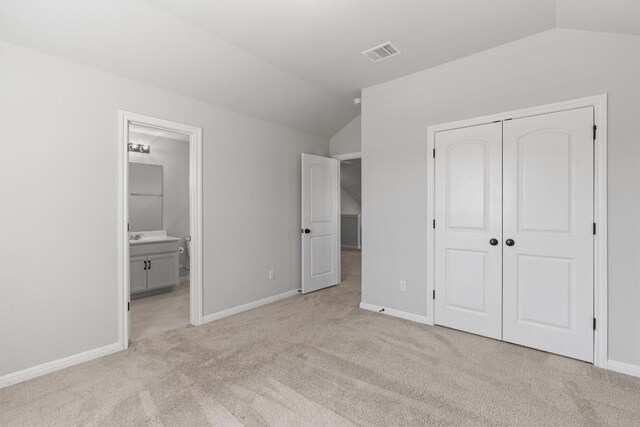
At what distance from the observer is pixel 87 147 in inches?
102

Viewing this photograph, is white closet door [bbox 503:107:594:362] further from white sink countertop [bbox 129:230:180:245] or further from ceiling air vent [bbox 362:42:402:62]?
white sink countertop [bbox 129:230:180:245]

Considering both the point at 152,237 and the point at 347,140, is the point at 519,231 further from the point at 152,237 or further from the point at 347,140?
the point at 152,237

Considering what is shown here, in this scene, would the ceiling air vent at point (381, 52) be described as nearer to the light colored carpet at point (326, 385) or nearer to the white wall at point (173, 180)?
the light colored carpet at point (326, 385)

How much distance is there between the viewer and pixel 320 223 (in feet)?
15.7

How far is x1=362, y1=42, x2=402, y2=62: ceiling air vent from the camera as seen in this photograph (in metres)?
2.89

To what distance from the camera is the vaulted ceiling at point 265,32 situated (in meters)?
2.21

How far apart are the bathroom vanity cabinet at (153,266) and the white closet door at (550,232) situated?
4269 mm

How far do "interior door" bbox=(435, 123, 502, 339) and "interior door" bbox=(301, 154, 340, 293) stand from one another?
189 cm

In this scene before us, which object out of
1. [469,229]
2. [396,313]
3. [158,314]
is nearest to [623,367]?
[469,229]

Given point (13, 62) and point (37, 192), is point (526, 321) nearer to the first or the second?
point (37, 192)

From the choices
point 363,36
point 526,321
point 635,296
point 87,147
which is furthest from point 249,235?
point 635,296

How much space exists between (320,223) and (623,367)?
3454 millimetres

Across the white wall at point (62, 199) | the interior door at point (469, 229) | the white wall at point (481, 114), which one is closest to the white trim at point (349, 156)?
the white wall at point (481, 114)

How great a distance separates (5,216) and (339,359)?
2644 mm
